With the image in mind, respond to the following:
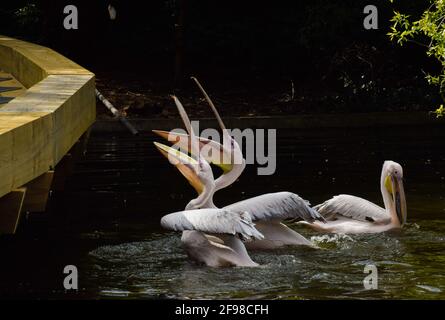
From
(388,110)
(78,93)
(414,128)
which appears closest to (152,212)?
(78,93)

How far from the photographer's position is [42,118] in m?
8.11

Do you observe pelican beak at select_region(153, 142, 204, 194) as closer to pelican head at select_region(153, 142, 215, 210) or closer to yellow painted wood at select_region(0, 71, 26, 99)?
pelican head at select_region(153, 142, 215, 210)

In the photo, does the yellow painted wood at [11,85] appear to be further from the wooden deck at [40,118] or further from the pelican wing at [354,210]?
the pelican wing at [354,210]

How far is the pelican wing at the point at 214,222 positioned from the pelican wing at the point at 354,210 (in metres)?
2.20

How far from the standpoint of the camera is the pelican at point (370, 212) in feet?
33.9

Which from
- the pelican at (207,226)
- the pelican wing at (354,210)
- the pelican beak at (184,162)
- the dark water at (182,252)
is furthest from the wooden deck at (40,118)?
the pelican wing at (354,210)

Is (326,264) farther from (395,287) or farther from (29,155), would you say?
(29,155)

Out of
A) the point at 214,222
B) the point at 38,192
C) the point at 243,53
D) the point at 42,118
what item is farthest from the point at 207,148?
the point at 243,53

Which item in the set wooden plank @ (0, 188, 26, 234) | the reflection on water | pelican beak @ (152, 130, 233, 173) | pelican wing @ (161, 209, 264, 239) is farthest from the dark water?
pelican beak @ (152, 130, 233, 173)

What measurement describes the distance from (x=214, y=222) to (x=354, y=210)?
2.53 m

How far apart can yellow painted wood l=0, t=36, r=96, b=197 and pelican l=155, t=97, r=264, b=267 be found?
101 cm

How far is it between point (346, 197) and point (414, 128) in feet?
40.1

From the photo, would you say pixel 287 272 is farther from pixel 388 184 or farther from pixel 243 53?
pixel 243 53

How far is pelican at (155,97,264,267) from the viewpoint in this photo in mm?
8273
